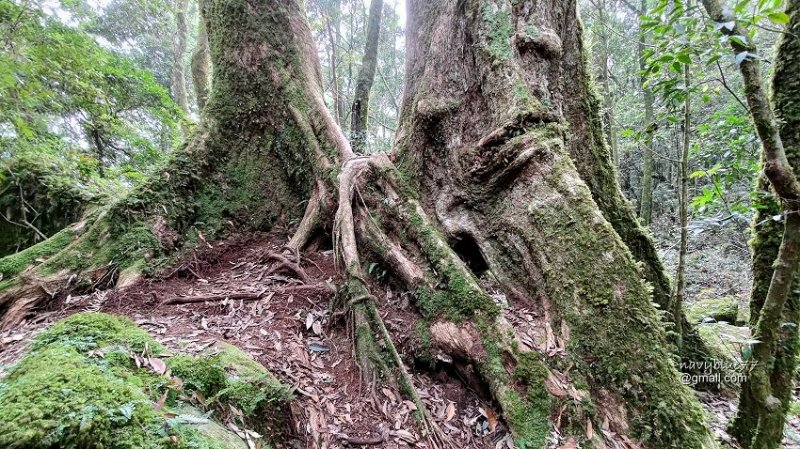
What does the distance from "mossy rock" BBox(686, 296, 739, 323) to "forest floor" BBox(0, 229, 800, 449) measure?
2.98 meters

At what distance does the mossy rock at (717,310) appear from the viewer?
6645 millimetres

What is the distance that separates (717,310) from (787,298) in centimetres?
520

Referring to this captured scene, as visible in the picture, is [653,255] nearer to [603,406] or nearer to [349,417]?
[603,406]

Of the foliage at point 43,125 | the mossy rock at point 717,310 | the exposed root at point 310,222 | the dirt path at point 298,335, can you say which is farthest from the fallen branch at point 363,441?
the mossy rock at point 717,310

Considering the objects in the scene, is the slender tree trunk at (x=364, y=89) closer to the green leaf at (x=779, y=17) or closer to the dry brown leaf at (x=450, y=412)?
the dry brown leaf at (x=450, y=412)

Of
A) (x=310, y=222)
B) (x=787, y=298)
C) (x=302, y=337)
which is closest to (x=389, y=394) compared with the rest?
(x=302, y=337)

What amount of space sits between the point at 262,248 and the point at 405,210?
6.24 feet

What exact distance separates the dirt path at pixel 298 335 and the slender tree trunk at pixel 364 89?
4893 millimetres

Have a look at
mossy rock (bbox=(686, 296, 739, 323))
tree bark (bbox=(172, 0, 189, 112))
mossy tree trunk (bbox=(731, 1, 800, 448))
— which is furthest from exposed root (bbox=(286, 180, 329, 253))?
tree bark (bbox=(172, 0, 189, 112))

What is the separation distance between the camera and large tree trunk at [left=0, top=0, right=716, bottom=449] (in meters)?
2.62

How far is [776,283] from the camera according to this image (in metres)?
2.62

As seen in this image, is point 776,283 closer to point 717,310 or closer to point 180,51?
point 717,310

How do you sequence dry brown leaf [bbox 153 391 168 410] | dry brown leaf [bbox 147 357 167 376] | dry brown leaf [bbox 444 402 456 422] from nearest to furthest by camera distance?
dry brown leaf [bbox 153 391 168 410], dry brown leaf [bbox 147 357 167 376], dry brown leaf [bbox 444 402 456 422]

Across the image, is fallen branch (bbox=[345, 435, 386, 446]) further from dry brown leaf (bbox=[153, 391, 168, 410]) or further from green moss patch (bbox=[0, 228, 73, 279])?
green moss patch (bbox=[0, 228, 73, 279])
